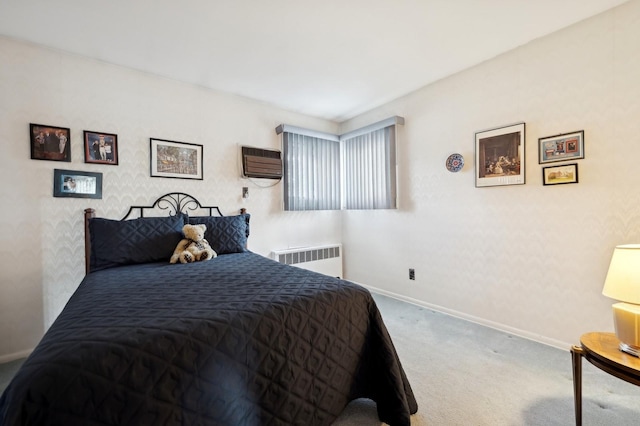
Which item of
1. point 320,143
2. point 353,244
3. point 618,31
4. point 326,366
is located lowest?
point 326,366

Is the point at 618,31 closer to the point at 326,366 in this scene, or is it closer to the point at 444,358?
the point at 444,358

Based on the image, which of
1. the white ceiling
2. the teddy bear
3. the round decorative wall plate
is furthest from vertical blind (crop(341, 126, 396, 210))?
the teddy bear

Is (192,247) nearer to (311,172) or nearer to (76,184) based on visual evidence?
(76,184)

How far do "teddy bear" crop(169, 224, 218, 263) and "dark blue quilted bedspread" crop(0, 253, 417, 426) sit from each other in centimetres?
44

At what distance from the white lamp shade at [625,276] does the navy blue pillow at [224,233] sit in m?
2.61

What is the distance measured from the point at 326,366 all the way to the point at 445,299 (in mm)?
2070

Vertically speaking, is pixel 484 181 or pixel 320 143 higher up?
pixel 320 143

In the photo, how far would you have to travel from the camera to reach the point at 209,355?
1.03m

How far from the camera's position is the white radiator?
3568mm

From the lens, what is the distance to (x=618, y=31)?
192 centimetres

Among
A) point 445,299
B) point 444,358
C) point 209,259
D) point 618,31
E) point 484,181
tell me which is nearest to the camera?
point 618,31

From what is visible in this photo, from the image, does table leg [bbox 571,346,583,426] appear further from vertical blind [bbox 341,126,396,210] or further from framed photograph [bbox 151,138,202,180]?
framed photograph [bbox 151,138,202,180]

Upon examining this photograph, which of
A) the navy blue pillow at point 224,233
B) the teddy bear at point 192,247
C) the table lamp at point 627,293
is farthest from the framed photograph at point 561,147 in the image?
the teddy bear at point 192,247

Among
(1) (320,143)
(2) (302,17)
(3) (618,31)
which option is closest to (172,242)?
(2) (302,17)
